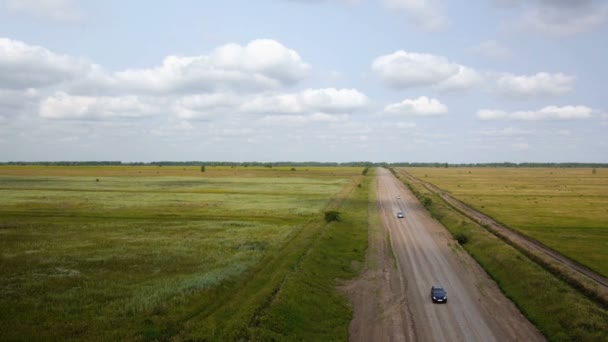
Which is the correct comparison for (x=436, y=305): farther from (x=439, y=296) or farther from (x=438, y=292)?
(x=438, y=292)

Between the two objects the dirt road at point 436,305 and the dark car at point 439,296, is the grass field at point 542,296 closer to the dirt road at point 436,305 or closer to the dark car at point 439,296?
the dirt road at point 436,305

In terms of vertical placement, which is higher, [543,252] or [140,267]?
[543,252]

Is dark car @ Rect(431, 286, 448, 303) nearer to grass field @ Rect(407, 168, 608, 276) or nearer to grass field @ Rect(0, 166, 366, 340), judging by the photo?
grass field @ Rect(0, 166, 366, 340)

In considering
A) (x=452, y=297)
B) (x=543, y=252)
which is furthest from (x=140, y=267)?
(x=543, y=252)

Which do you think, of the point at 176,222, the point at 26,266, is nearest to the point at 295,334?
the point at 26,266

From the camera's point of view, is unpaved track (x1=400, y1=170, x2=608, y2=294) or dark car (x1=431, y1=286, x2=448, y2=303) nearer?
dark car (x1=431, y1=286, x2=448, y2=303)

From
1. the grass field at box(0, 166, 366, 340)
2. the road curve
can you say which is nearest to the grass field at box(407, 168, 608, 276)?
the road curve

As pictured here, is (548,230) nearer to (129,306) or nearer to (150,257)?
(150,257)
